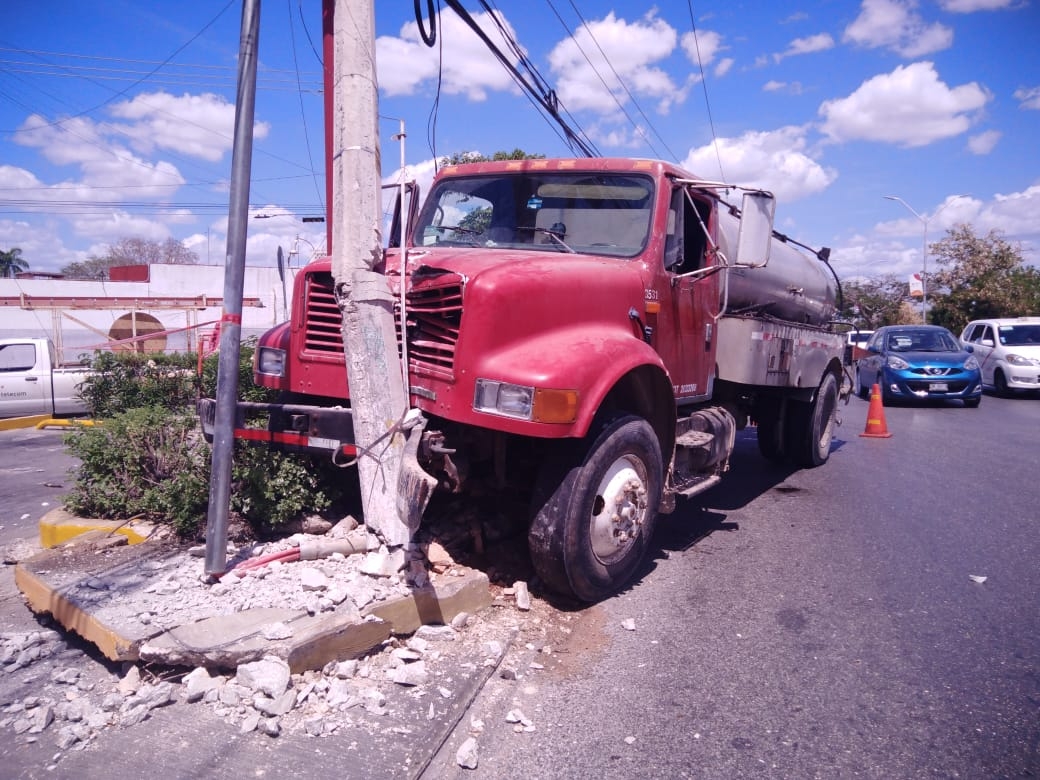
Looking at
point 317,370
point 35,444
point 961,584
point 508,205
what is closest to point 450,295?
point 317,370

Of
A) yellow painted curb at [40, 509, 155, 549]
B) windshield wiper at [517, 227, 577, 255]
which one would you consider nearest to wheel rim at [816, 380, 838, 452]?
windshield wiper at [517, 227, 577, 255]

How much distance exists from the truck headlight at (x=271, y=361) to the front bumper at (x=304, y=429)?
0.37 metres

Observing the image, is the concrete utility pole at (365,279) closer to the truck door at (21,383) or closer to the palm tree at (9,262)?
the truck door at (21,383)

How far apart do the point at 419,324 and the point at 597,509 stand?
59.4 inches

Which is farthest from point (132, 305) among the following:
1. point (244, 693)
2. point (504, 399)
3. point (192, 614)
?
point (244, 693)

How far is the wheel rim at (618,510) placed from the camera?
15.6ft

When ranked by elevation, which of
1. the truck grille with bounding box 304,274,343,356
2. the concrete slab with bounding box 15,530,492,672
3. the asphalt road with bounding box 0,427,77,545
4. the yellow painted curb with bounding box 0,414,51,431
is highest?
the truck grille with bounding box 304,274,343,356

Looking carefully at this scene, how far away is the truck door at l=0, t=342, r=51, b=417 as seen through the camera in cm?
1325

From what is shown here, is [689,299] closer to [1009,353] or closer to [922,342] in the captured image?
[922,342]

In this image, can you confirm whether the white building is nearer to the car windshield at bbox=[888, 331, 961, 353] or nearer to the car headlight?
the car windshield at bbox=[888, 331, 961, 353]

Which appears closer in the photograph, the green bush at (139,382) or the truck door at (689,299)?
the truck door at (689,299)

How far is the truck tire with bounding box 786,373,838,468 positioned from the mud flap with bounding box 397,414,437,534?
6.16 m

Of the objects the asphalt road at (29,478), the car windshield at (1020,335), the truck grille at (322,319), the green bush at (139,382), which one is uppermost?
the truck grille at (322,319)

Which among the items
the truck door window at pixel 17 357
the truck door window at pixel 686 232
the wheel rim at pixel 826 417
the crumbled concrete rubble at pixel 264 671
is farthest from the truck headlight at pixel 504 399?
the truck door window at pixel 17 357
